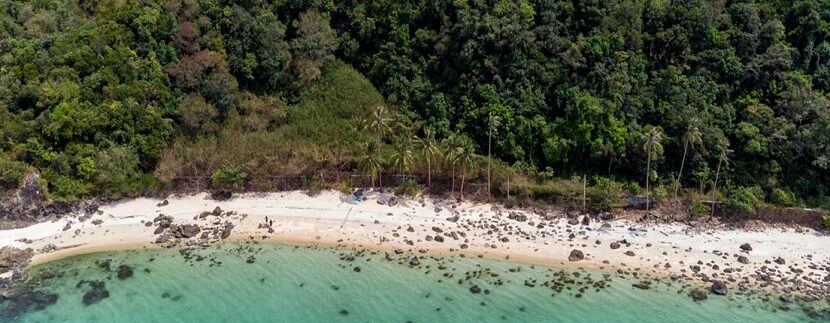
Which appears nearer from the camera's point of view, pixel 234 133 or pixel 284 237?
pixel 284 237

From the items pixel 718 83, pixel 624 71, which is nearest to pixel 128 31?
pixel 624 71

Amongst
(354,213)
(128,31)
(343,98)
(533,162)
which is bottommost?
(354,213)

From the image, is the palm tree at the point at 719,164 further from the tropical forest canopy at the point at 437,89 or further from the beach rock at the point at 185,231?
the beach rock at the point at 185,231

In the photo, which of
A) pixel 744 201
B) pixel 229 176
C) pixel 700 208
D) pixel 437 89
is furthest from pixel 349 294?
pixel 744 201

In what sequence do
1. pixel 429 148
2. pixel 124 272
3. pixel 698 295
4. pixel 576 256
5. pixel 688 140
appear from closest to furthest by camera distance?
pixel 698 295
pixel 124 272
pixel 576 256
pixel 688 140
pixel 429 148

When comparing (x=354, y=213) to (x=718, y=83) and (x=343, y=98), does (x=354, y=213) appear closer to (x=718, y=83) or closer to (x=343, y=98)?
(x=343, y=98)

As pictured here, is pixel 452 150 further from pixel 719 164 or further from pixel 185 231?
pixel 185 231

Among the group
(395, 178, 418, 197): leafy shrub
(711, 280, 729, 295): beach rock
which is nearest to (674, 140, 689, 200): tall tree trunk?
(711, 280, 729, 295): beach rock

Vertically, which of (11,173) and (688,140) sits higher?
(688,140)

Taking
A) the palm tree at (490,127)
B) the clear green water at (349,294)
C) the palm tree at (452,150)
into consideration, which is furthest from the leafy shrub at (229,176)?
the palm tree at (490,127)
